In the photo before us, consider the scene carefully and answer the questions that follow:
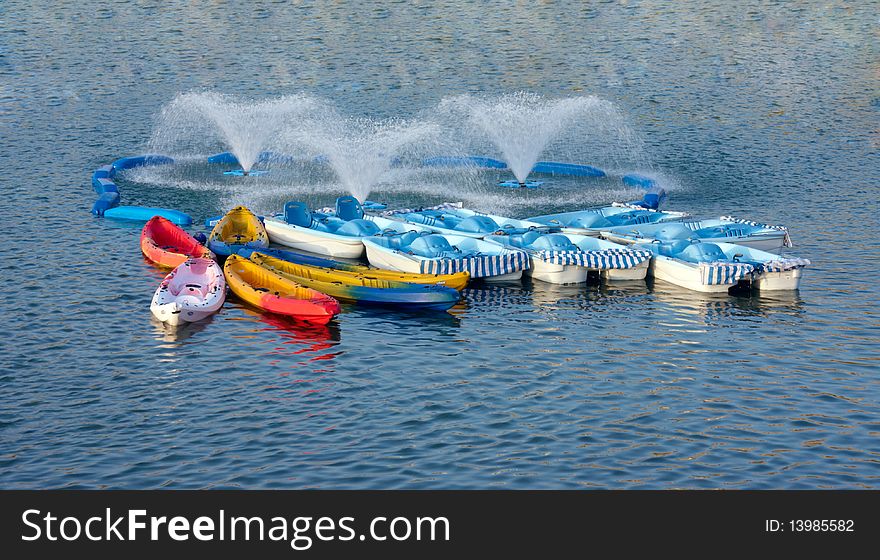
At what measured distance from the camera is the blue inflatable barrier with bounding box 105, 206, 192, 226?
75.8 metres

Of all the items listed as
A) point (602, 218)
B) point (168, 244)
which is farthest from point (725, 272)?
point (168, 244)

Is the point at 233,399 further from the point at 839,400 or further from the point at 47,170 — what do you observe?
the point at 47,170

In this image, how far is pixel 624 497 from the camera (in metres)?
35.5

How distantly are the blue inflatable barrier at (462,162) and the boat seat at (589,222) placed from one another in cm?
2293

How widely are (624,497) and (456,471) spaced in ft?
23.5

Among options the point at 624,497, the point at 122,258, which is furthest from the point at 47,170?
the point at 624,497

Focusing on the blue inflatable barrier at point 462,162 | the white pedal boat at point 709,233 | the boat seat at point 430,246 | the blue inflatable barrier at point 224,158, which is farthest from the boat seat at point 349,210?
the blue inflatable barrier at point 224,158

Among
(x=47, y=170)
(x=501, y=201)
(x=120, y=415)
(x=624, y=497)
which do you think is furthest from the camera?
(x=47, y=170)

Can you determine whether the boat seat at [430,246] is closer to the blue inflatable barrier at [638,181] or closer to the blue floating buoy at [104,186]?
the blue inflatable barrier at [638,181]

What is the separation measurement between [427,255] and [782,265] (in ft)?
56.6

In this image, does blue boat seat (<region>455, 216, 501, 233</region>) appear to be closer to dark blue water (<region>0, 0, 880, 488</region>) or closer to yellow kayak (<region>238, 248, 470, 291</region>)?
yellow kayak (<region>238, 248, 470, 291</region>)

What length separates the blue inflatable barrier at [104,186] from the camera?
273ft

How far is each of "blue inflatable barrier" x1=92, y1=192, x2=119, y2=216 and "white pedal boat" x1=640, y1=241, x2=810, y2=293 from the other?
114 ft

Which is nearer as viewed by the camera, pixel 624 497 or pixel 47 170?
Result: pixel 624 497
